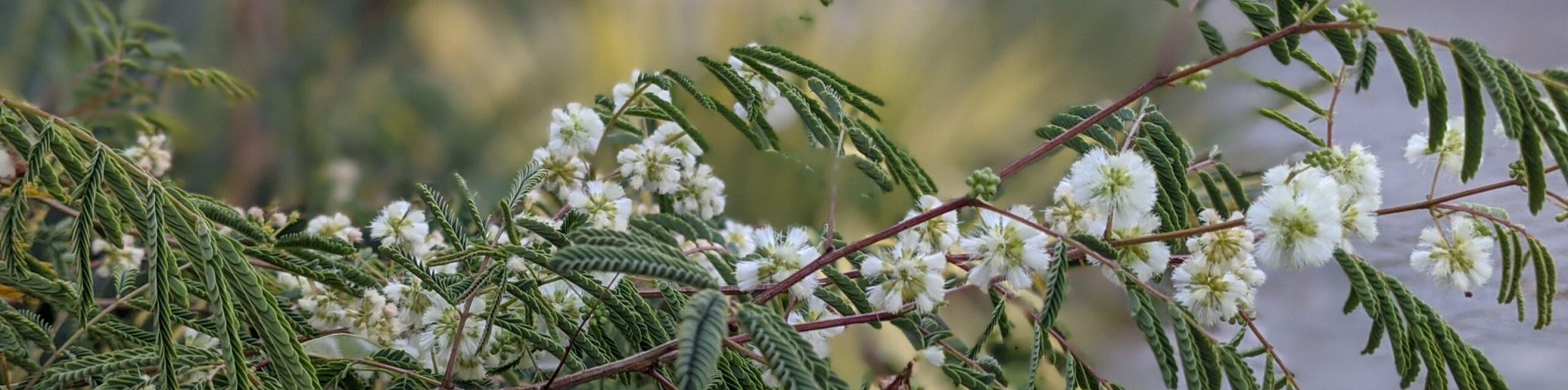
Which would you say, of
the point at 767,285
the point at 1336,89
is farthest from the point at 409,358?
the point at 1336,89

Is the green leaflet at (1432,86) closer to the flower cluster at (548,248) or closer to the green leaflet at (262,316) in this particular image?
the flower cluster at (548,248)

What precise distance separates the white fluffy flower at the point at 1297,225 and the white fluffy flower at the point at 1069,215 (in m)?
0.05

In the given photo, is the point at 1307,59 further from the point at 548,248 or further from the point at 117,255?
the point at 117,255

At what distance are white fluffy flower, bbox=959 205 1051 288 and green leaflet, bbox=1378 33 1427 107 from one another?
10cm

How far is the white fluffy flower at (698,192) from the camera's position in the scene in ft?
1.33

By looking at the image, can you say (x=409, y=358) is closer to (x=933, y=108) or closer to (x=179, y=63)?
(x=933, y=108)

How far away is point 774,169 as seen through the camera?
762 millimetres

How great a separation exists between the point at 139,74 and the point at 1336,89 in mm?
992

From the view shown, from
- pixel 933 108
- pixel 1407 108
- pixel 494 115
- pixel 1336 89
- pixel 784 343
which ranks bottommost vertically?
pixel 784 343

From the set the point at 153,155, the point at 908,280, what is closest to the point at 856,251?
the point at 908,280

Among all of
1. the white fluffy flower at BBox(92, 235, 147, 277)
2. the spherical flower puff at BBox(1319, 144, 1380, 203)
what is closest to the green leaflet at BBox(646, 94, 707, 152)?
the spherical flower puff at BBox(1319, 144, 1380, 203)

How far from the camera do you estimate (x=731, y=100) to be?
0.77 m

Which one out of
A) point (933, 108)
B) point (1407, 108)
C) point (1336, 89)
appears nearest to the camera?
point (1336, 89)

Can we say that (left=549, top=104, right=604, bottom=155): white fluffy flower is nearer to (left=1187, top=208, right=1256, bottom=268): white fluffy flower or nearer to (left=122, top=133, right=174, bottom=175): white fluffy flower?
(left=1187, top=208, right=1256, bottom=268): white fluffy flower
